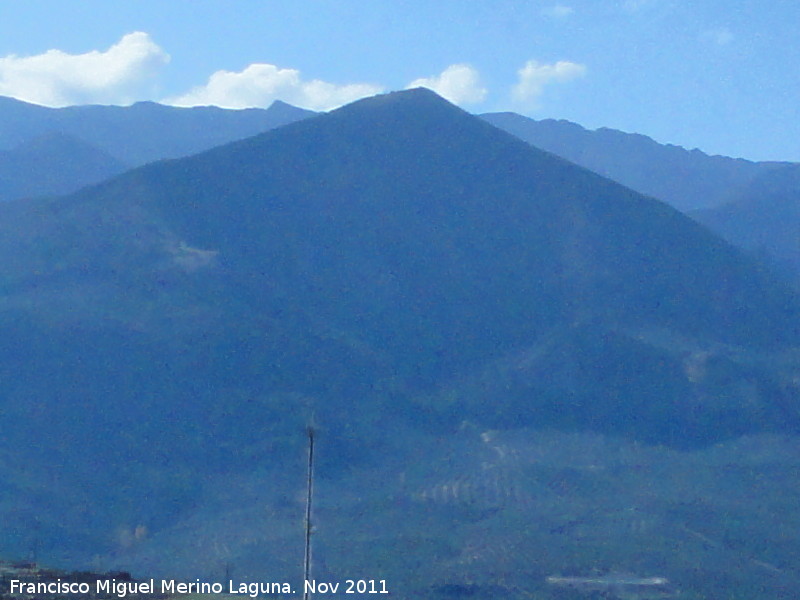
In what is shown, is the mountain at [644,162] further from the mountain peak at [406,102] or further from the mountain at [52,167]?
the mountain at [52,167]

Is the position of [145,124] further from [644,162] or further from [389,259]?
[389,259]

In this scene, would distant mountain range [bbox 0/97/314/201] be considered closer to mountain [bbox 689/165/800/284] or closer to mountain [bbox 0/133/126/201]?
mountain [bbox 0/133/126/201]

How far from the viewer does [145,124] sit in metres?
96.2

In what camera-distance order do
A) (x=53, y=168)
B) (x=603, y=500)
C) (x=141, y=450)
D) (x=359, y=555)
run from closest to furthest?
(x=359, y=555)
(x=603, y=500)
(x=141, y=450)
(x=53, y=168)

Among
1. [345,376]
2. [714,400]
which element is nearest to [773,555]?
[714,400]

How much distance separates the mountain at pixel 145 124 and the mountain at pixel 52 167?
10201 millimetres

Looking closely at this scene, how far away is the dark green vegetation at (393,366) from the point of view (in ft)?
104

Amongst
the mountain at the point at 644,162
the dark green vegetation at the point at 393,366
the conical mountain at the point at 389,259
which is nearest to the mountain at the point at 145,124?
the mountain at the point at 644,162

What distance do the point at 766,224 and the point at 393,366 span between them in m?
41.2

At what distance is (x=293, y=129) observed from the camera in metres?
59.0

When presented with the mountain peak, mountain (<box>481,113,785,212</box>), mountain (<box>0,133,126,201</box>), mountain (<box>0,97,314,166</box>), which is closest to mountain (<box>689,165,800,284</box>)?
mountain (<box>481,113,785,212</box>)

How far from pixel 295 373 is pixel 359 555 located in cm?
1425

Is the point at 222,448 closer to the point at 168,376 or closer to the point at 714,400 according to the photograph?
the point at 168,376

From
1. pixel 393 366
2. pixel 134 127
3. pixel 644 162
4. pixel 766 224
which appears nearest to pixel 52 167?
pixel 134 127
